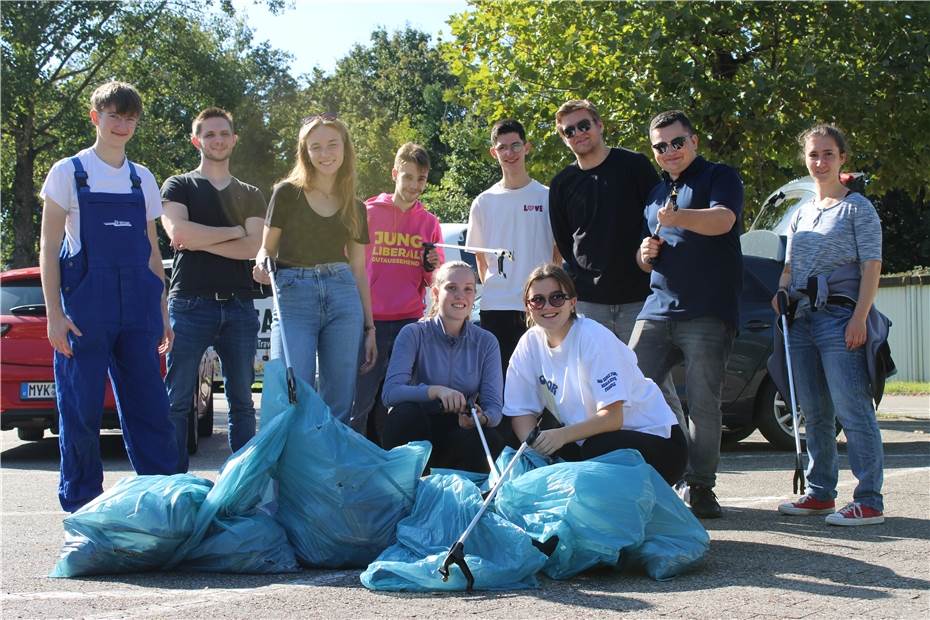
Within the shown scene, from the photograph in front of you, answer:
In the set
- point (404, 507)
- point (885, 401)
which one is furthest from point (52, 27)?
point (404, 507)

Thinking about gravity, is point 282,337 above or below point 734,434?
above

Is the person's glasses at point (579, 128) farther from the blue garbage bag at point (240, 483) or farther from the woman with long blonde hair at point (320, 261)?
the blue garbage bag at point (240, 483)

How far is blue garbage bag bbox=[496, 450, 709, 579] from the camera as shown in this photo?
175 inches

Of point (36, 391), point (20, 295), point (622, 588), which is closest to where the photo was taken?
point (622, 588)

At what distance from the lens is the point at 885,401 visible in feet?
50.3

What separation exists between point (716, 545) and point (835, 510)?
1.13 meters

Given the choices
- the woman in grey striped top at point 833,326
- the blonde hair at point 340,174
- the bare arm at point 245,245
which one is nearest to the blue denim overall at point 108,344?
the bare arm at point 245,245

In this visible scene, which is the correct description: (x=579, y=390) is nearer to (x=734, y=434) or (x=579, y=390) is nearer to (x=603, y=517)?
(x=603, y=517)

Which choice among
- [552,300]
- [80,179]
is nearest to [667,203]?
[552,300]

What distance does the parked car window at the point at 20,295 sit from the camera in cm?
926

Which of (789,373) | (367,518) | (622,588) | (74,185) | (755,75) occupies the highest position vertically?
(755,75)

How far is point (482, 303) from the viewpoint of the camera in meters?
6.65

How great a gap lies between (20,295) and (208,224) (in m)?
A: 3.83

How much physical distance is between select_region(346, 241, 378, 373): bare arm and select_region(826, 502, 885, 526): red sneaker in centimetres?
251
